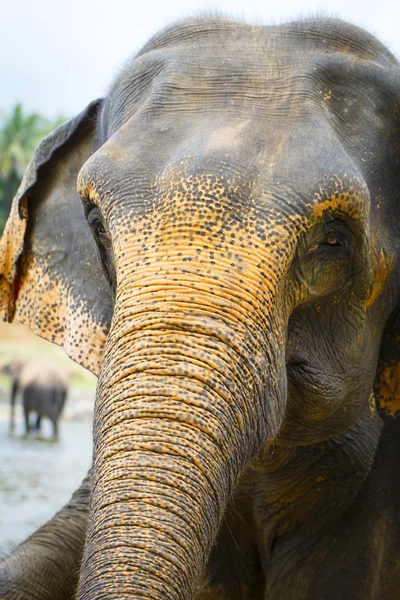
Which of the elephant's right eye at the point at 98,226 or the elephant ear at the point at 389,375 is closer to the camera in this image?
the elephant's right eye at the point at 98,226

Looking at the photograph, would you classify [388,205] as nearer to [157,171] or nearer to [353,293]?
[353,293]

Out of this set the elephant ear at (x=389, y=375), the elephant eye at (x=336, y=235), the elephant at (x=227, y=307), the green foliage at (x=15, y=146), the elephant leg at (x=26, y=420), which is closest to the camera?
the elephant at (x=227, y=307)

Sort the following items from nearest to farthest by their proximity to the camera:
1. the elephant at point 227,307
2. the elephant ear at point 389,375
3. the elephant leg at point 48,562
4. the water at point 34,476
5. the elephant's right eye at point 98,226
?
the elephant at point 227,307, the elephant's right eye at point 98,226, the elephant ear at point 389,375, the elephant leg at point 48,562, the water at point 34,476

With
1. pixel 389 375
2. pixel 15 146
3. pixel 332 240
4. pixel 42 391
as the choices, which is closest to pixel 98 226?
pixel 332 240

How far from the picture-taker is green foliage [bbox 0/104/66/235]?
46906 millimetres

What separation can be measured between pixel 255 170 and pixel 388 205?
602 millimetres

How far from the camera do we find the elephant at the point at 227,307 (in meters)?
2.22

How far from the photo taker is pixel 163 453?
2.18 metres

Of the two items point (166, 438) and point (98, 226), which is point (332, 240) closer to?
point (98, 226)

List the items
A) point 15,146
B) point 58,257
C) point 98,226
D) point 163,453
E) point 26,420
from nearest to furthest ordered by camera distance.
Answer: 1. point 163,453
2. point 98,226
3. point 58,257
4. point 26,420
5. point 15,146

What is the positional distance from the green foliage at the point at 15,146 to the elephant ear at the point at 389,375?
137 ft

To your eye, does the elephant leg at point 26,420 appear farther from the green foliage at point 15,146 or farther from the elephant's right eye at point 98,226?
the green foliage at point 15,146

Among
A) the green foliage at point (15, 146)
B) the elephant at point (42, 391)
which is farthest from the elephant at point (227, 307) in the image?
the green foliage at point (15, 146)

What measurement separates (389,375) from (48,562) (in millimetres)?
1357
